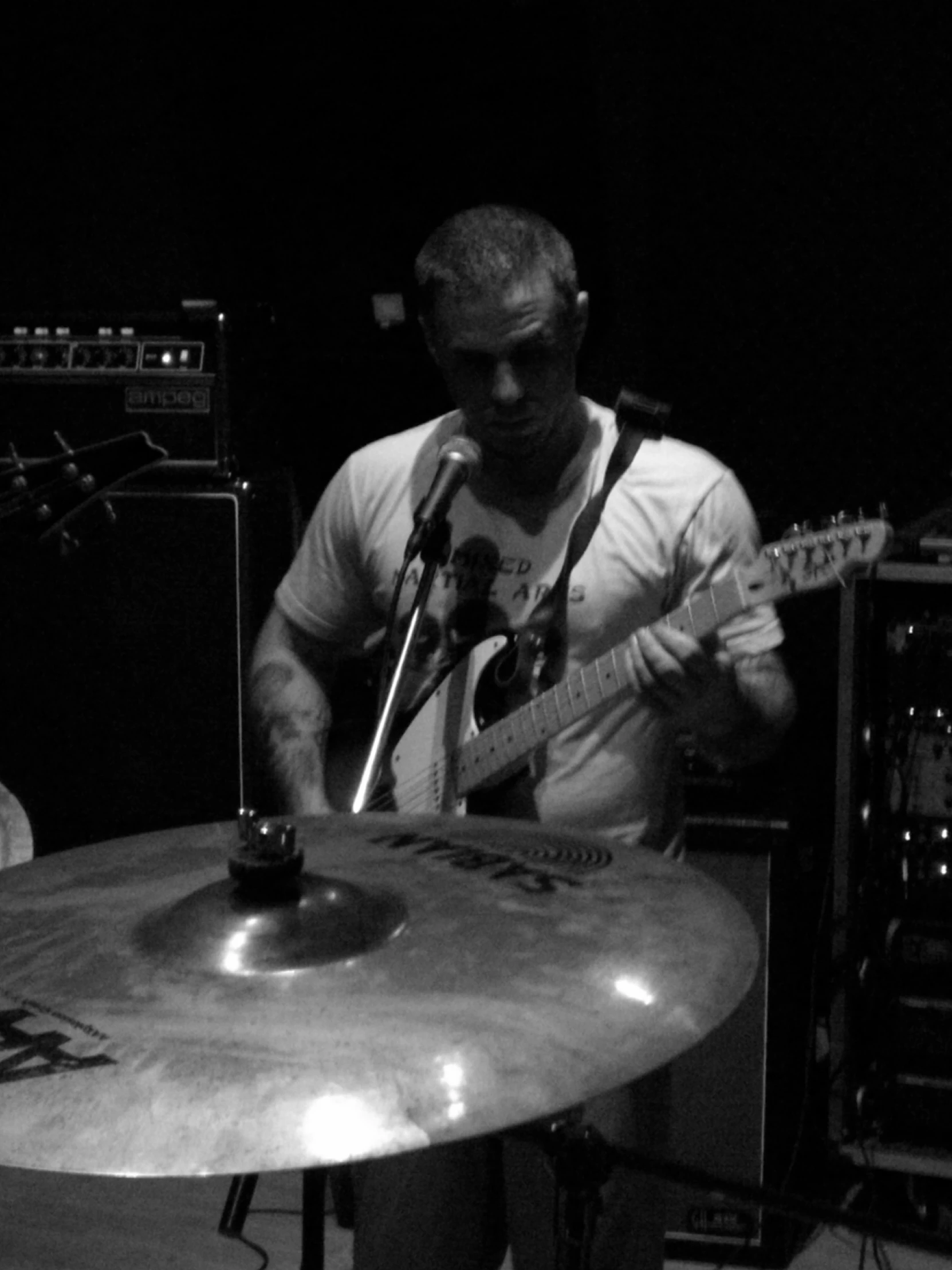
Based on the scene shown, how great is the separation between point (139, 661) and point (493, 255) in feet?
3.37

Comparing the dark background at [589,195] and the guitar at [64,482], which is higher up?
the dark background at [589,195]

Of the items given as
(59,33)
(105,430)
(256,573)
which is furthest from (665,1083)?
(59,33)

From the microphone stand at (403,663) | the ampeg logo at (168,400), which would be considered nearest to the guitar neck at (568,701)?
the microphone stand at (403,663)

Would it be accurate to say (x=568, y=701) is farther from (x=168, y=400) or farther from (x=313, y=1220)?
(x=168, y=400)

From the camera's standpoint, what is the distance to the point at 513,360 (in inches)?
75.7

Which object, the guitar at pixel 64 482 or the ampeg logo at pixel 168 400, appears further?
the ampeg logo at pixel 168 400

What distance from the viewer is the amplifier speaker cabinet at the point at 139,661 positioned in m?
2.60

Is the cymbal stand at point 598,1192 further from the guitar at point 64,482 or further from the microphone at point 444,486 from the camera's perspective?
the guitar at point 64,482

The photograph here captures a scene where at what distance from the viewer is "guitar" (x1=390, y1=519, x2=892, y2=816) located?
5.49 feet

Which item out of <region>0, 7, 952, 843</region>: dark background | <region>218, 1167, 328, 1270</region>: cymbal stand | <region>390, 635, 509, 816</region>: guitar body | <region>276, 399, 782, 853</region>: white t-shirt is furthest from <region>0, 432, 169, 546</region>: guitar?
<region>218, 1167, 328, 1270</region>: cymbal stand

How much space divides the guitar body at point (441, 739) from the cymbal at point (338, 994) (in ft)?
2.21

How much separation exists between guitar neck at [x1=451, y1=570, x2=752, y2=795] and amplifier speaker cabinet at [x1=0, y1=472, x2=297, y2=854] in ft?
2.46

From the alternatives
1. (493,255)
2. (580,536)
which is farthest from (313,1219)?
(493,255)

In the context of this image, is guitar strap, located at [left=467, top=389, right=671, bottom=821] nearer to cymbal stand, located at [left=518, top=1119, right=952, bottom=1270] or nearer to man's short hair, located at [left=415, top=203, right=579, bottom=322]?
man's short hair, located at [left=415, top=203, right=579, bottom=322]
